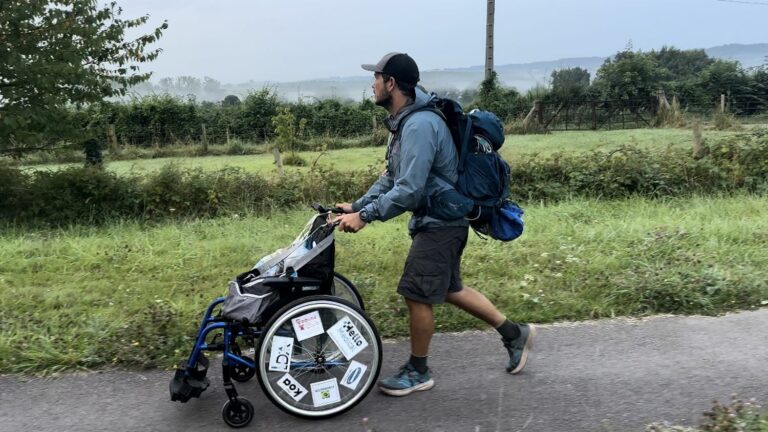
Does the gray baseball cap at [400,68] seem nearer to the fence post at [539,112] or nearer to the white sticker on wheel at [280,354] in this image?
the white sticker on wheel at [280,354]

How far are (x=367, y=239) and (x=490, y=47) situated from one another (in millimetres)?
18457

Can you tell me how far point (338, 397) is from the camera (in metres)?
3.12

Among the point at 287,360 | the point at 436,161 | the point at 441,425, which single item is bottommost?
the point at 441,425

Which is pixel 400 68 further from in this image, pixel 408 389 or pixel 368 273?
pixel 368 273

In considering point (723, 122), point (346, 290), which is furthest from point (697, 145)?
point (723, 122)

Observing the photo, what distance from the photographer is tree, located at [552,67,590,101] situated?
33469 mm

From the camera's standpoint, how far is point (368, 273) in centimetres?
546

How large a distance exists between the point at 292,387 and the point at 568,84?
34220 millimetres

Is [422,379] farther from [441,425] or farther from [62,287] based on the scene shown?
[62,287]

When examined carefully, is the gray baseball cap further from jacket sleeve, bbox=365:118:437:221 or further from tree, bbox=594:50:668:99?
tree, bbox=594:50:668:99

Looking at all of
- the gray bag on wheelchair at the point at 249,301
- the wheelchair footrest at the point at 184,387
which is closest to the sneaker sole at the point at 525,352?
the gray bag on wheelchair at the point at 249,301

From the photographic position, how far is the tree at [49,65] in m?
7.61

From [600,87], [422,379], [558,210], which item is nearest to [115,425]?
[422,379]

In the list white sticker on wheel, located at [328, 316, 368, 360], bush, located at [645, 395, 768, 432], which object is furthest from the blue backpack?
bush, located at [645, 395, 768, 432]
